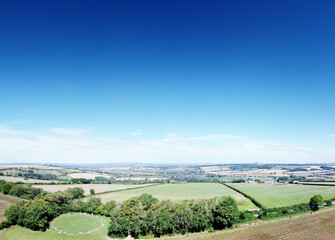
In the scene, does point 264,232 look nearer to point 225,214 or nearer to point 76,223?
point 225,214

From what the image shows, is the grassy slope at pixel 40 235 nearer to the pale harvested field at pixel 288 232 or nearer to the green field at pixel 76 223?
the green field at pixel 76 223

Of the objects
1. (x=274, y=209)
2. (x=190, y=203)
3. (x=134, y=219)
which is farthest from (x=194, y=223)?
(x=274, y=209)

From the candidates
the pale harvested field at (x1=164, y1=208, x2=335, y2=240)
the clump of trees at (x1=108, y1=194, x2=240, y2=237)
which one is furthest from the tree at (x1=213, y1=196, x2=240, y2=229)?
the pale harvested field at (x1=164, y1=208, x2=335, y2=240)

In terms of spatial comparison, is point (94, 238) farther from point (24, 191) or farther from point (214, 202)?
point (24, 191)

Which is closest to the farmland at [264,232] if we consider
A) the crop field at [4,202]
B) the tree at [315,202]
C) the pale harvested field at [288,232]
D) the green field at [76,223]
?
the pale harvested field at [288,232]

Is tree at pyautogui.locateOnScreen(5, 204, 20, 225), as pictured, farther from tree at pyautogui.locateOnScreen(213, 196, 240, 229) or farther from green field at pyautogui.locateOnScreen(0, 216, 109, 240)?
tree at pyautogui.locateOnScreen(213, 196, 240, 229)
